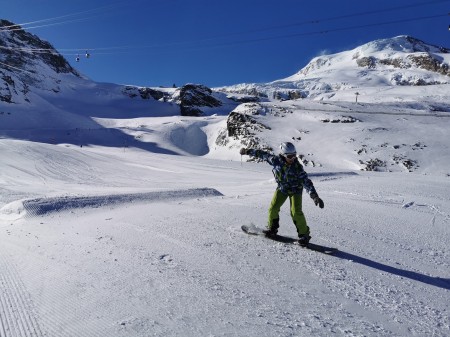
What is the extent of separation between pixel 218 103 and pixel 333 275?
79135mm

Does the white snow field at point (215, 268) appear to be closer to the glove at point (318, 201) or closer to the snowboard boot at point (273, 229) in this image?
the snowboard boot at point (273, 229)

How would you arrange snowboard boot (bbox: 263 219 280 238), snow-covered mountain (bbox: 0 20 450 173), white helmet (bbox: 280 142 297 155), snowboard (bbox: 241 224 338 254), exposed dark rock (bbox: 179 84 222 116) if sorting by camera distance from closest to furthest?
1. snowboard (bbox: 241 224 338 254)
2. white helmet (bbox: 280 142 297 155)
3. snowboard boot (bbox: 263 219 280 238)
4. snow-covered mountain (bbox: 0 20 450 173)
5. exposed dark rock (bbox: 179 84 222 116)

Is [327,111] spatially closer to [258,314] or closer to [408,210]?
[408,210]

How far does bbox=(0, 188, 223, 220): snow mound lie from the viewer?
8648 millimetres

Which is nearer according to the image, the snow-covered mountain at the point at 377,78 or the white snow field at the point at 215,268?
the white snow field at the point at 215,268

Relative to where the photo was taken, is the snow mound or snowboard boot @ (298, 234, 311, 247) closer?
snowboard boot @ (298, 234, 311, 247)

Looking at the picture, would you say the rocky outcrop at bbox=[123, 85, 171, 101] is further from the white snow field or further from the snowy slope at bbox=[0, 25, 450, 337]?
the white snow field

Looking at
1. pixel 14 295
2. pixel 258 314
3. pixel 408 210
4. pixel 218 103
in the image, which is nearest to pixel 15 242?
pixel 14 295

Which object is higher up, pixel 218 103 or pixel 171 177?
pixel 218 103

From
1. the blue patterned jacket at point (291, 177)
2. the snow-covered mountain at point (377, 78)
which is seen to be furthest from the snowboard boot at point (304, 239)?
the snow-covered mountain at point (377, 78)

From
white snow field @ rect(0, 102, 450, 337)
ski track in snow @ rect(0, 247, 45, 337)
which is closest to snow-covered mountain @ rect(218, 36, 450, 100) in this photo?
white snow field @ rect(0, 102, 450, 337)

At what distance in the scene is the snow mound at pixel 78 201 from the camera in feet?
28.4

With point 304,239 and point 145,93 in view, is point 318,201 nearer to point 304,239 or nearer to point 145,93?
point 304,239

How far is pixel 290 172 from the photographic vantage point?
19.8ft
